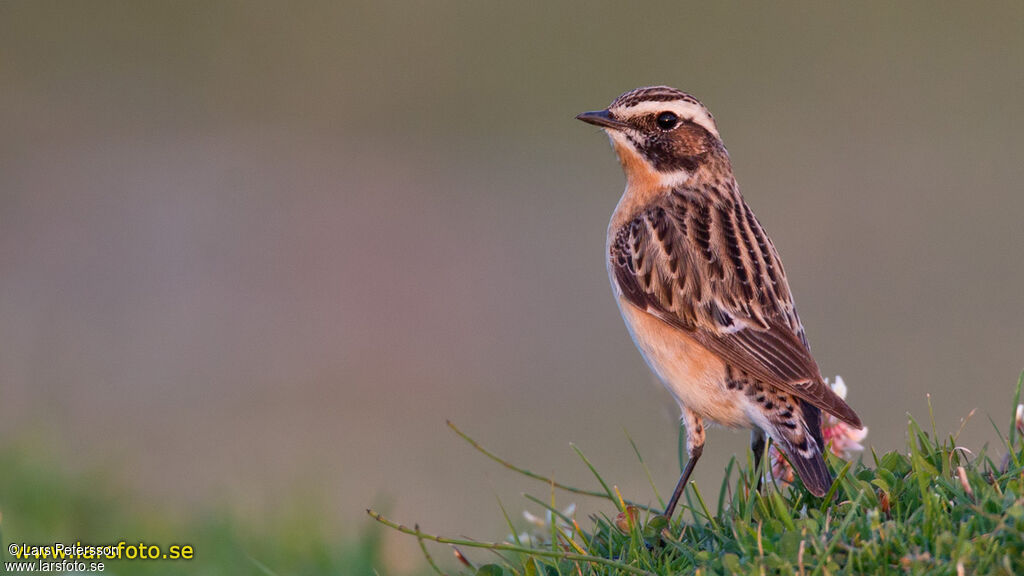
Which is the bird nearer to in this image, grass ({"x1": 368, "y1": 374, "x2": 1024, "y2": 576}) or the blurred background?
grass ({"x1": 368, "y1": 374, "x2": 1024, "y2": 576})

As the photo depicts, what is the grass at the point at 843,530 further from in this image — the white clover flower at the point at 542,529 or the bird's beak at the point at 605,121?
the bird's beak at the point at 605,121

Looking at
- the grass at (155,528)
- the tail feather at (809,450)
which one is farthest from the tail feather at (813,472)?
the grass at (155,528)

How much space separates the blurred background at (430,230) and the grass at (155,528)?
0.19m

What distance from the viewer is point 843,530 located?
4.78 metres

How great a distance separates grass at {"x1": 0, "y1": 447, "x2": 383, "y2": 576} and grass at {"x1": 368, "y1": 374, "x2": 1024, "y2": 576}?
1507 mm

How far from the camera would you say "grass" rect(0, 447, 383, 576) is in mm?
6883

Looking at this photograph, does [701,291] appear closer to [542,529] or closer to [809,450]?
[809,450]

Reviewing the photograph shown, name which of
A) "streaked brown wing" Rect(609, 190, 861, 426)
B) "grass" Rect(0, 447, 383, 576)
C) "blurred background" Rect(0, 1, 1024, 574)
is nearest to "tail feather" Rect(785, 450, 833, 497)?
"streaked brown wing" Rect(609, 190, 861, 426)

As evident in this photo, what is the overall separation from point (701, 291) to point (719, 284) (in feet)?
0.38

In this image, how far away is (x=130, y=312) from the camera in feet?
51.3

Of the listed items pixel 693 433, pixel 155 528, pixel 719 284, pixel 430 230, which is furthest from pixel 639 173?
pixel 430 230

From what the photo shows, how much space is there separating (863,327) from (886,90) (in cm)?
948

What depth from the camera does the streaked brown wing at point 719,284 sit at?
645cm

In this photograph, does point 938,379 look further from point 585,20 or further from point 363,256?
point 585,20
